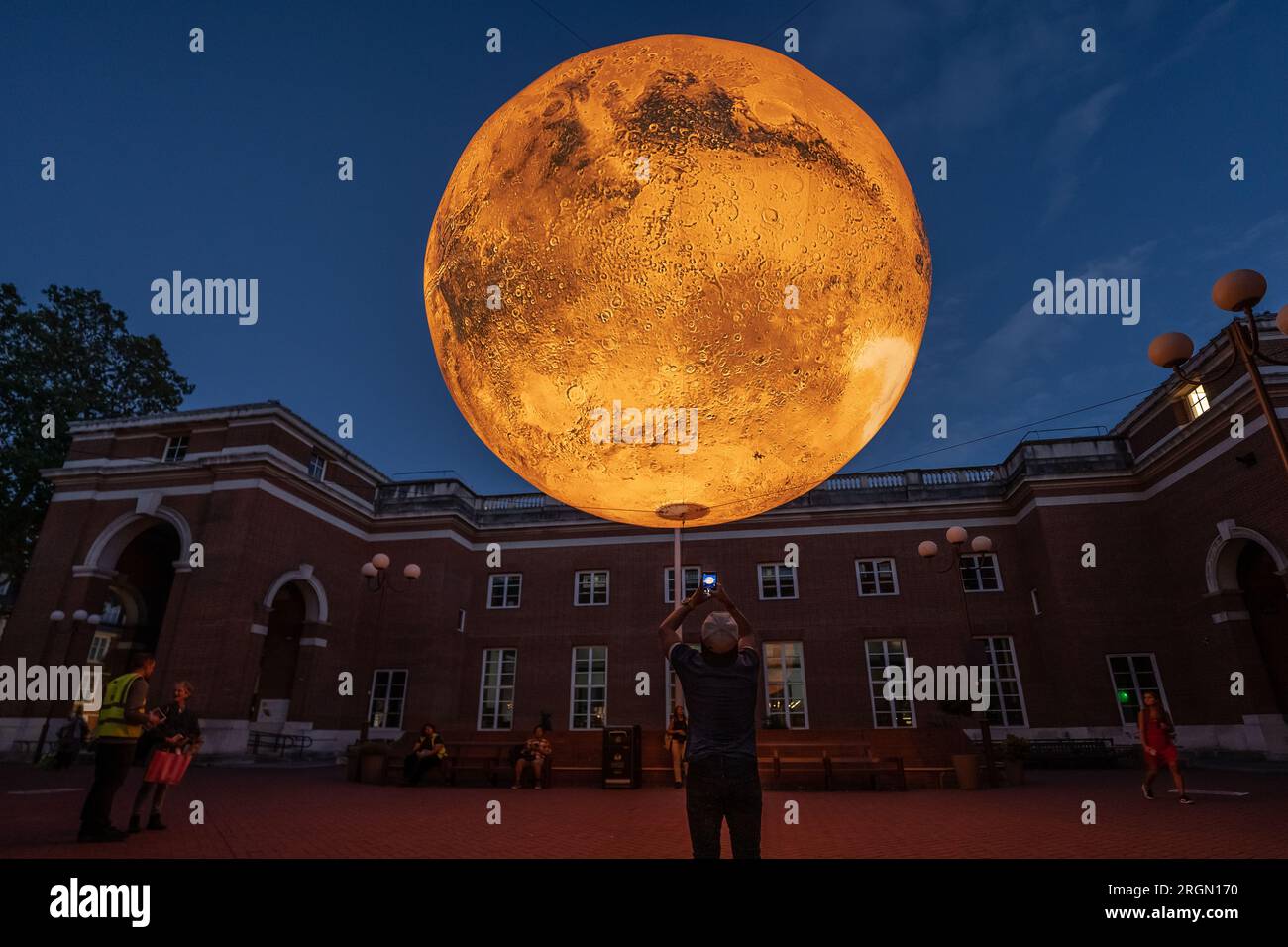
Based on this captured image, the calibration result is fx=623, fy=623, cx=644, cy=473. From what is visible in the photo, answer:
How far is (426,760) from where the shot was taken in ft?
47.7

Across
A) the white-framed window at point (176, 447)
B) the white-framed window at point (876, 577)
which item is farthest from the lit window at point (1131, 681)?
the white-framed window at point (176, 447)

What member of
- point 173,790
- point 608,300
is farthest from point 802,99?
point 173,790

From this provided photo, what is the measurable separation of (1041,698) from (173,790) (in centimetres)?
2307

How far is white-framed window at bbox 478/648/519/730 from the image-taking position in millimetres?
23031

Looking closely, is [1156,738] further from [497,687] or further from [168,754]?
[497,687]

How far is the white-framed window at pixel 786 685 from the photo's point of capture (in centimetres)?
2117

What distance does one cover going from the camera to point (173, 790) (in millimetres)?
11367

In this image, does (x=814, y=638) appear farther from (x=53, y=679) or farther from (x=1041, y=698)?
(x=53, y=679)

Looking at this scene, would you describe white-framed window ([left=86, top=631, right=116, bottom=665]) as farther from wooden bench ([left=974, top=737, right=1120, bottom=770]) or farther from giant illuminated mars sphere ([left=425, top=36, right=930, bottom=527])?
wooden bench ([left=974, top=737, right=1120, bottom=770])

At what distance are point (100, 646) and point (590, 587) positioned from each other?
1792 centimetres

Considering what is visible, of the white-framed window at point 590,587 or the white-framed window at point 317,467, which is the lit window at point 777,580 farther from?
the white-framed window at point 317,467

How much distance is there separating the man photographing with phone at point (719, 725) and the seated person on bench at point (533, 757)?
1234 cm

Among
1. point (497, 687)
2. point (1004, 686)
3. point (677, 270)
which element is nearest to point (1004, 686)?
point (1004, 686)
